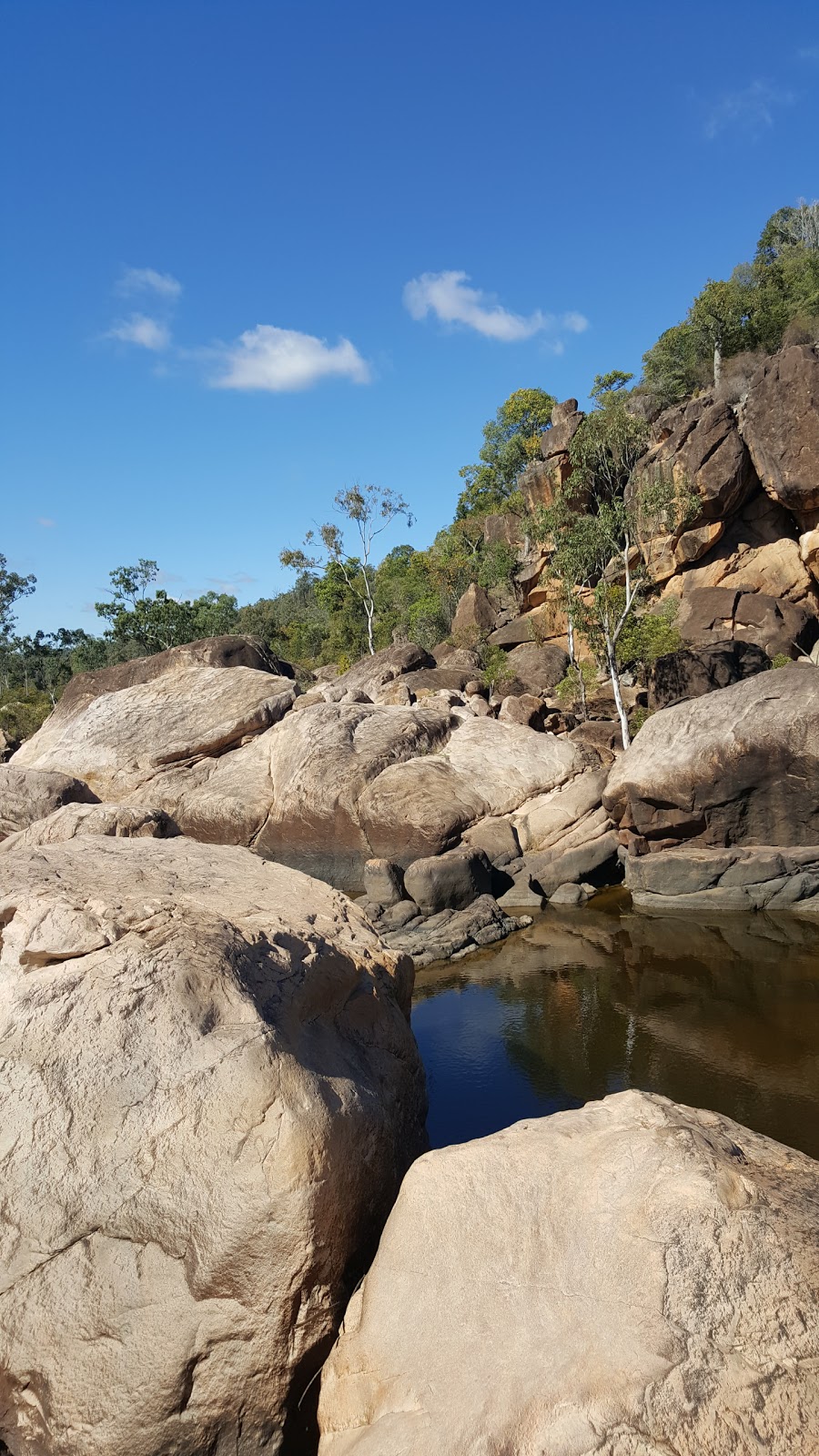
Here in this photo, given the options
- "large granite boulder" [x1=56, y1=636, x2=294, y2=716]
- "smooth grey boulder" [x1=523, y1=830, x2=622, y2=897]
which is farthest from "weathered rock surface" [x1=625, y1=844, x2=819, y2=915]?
"large granite boulder" [x1=56, y1=636, x2=294, y2=716]

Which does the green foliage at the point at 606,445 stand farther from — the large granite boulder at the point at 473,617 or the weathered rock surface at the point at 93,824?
the weathered rock surface at the point at 93,824

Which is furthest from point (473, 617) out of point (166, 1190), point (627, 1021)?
point (166, 1190)

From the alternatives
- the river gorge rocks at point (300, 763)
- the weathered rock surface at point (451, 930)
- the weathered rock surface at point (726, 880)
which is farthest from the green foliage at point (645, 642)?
the weathered rock surface at point (451, 930)

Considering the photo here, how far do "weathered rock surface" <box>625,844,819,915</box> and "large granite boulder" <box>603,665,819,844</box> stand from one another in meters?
0.47

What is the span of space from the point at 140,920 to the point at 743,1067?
8.58 metres

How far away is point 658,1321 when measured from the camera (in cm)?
411

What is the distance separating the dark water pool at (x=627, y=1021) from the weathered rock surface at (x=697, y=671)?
10.6m

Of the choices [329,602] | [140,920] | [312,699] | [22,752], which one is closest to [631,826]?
[312,699]

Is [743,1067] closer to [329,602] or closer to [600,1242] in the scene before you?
[600,1242]

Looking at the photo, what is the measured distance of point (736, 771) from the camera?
60.4ft

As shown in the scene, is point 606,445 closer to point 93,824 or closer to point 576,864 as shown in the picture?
point 576,864

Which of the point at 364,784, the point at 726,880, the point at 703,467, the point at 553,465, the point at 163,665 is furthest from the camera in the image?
the point at 553,465

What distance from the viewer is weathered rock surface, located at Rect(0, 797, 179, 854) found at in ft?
38.5

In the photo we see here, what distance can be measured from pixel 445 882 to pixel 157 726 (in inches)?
531
